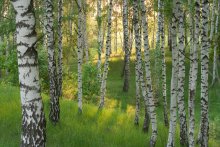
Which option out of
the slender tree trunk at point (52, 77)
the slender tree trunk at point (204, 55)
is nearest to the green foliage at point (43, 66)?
the slender tree trunk at point (52, 77)

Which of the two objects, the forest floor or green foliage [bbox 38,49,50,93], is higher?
green foliage [bbox 38,49,50,93]

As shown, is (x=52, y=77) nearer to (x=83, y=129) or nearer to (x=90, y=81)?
(x=83, y=129)

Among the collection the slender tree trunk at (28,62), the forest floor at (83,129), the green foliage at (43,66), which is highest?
the slender tree trunk at (28,62)

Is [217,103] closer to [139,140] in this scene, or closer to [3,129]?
[139,140]

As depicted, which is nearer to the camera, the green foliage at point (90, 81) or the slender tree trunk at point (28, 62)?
the slender tree trunk at point (28, 62)

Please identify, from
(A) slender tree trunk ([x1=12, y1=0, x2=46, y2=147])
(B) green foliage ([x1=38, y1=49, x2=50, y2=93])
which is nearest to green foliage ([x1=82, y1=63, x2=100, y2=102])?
(B) green foliage ([x1=38, y1=49, x2=50, y2=93])

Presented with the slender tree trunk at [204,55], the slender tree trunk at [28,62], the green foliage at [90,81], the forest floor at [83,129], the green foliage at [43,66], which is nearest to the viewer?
the slender tree trunk at [28,62]

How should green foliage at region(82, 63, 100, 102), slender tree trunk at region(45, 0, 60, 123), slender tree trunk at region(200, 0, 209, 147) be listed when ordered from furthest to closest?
green foliage at region(82, 63, 100, 102), slender tree trunk at region(45, 0, 60, 123), slender tree trunk at region(200, 0, 209, 147)

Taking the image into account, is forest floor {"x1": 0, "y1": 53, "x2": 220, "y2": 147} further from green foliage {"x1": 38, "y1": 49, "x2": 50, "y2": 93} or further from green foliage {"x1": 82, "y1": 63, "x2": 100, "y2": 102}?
green foliage {"x1": 82, "y1": 63, "x2": 100, "y2": 102}

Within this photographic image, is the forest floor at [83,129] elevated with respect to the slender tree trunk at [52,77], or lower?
lower

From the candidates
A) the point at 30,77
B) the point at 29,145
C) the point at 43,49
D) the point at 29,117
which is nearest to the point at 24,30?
the point at 30,77

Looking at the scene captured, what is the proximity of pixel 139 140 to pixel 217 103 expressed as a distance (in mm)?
14841

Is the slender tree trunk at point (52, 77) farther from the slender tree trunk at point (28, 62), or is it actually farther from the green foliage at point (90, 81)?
the green foliage at point (90, 81)

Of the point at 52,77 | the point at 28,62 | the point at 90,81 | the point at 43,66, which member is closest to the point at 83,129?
the point at 52,77
